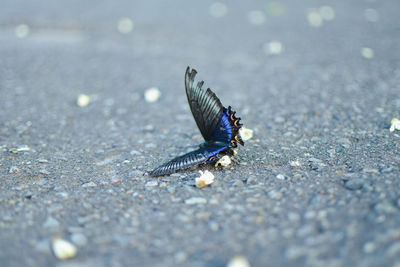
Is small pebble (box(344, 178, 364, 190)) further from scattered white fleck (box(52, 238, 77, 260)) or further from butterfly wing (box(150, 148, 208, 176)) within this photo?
scattered white fleck (box(52, 238, 77, 260))

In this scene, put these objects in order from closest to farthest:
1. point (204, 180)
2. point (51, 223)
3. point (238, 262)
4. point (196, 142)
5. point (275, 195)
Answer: point (238, 262)
point (51, 223)
point (275, 195)
point (204, 180)
point (196, 142)

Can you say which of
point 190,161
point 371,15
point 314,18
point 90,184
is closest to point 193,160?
point 190,161

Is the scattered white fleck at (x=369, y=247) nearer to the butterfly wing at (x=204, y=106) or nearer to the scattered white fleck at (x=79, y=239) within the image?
the butterfly wing at (x=204, y=106)

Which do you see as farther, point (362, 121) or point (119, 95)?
point (119, 95)

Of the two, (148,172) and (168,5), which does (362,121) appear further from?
(168,5)

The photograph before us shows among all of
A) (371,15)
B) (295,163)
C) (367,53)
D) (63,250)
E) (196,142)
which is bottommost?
(63,250)

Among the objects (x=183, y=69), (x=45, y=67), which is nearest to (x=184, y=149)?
(x=183, y=69)

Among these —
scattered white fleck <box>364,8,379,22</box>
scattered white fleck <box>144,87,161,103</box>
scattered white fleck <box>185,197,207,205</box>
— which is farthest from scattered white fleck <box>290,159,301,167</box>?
scattered white fleck <box>364,8,379,22</box>

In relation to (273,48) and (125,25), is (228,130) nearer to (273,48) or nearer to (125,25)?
(273,48)
